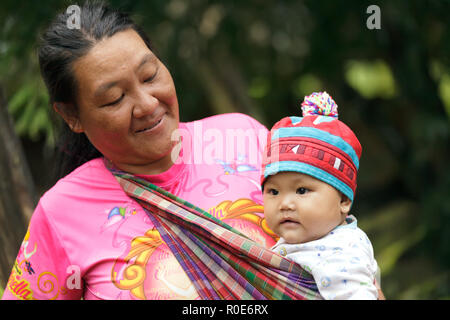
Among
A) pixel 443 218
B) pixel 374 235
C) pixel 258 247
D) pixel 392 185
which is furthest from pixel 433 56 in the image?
pixel 258 247

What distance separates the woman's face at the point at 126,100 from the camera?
5.75 ft

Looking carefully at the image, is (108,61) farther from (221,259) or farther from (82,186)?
(221,259)

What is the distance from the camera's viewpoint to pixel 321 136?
5.44 feet

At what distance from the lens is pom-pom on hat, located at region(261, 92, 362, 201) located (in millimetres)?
1636

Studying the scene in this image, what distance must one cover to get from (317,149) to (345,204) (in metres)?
0.20

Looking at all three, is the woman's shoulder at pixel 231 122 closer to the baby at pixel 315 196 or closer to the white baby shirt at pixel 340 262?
the baby at pixel 315 196

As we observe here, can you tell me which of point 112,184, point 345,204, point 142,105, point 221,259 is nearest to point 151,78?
point 142,105

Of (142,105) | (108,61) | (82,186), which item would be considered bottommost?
(82,186)

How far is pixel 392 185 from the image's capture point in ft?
19.5

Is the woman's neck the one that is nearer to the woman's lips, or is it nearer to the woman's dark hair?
the woman's lips

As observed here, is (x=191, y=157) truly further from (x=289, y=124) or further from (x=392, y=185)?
(x=392, y=185)

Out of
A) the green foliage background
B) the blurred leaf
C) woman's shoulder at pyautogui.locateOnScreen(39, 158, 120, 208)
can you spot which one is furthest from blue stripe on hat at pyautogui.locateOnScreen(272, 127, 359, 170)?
the blurred leaf

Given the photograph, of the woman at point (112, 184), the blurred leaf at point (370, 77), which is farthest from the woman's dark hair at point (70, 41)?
the blurred leaf at point (370, 77)

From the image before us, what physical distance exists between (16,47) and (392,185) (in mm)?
4135
